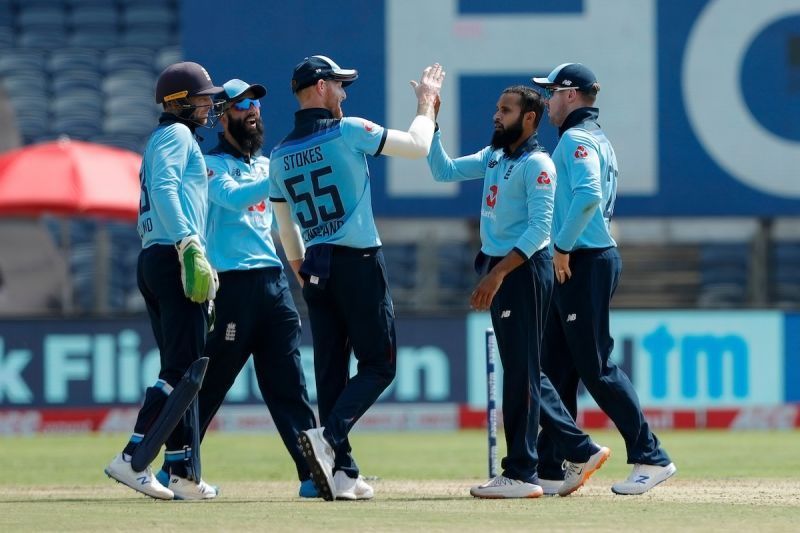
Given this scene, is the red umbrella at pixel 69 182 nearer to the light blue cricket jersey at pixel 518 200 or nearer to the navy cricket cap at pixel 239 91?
the navy cricket cap at pixel 239 91

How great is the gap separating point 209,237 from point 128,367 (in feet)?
23.6

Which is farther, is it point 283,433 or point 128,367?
point 128,367

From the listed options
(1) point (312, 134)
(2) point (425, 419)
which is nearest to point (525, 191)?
(1) point (312, 134)

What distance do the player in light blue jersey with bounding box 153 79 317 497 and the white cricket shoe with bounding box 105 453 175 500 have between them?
69 centimetres

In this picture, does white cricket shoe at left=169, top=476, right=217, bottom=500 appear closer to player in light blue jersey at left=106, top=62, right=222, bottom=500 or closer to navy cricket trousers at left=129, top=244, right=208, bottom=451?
player in light blue jersey at left=106, top=62, right=222, bottom=500

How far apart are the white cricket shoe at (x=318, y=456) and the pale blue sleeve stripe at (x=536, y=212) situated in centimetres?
135

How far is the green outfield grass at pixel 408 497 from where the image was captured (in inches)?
262

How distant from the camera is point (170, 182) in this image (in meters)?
7.81

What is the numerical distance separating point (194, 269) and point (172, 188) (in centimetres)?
44

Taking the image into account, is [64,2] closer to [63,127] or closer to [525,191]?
[63,127]

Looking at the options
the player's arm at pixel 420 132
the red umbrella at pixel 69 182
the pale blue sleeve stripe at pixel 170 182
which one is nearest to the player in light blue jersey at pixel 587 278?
the player's arm at pixel 420 132

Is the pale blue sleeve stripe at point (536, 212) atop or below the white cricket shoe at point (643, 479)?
atop

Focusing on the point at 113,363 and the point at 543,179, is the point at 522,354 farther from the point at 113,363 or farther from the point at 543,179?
the point at 113,363

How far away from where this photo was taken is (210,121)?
8539mm
